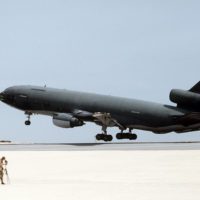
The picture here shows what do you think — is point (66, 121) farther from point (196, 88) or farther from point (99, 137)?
point (196, 88)

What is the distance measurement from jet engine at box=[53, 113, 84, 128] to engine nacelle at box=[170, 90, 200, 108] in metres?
11.6

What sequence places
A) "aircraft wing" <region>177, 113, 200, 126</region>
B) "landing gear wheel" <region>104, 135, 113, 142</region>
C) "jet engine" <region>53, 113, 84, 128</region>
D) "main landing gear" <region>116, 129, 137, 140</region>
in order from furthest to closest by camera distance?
"main landing gear" <region>116, 129, 137, 140</region> < "landing gear wheel" <region>104, 135, 113, 142</region> < "jet engine" <region>53, 113, 84, 128</region> < "aircraft wing" <region>177, 113, 200, 126</region>

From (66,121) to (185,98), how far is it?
14.4 metres

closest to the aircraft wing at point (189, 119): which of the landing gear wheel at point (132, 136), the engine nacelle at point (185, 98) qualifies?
the engine nacelle at point (185, 98)

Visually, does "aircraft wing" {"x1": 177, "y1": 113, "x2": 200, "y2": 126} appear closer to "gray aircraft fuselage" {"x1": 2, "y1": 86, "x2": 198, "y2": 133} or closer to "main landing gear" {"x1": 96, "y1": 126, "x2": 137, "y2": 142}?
"gray aircraft fuselage" {"x1": 2, "y1": 86, "x2": 198, "y2": 133}

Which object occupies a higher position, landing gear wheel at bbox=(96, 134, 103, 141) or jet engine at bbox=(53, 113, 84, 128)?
jet engine at bbox=(53, 113, 84, 128)

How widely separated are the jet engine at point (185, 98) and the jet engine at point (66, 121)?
11565mm

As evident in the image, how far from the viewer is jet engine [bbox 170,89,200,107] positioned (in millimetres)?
54688

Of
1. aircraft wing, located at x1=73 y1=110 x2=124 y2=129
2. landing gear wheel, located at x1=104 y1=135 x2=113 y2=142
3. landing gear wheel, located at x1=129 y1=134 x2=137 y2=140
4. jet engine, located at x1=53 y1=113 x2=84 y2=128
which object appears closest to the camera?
jet engine, located at x1=53 y1=113 x2=84 y2=128

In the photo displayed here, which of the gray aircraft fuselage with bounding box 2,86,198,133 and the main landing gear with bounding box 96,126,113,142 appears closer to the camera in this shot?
the gray aircraft fuselage with bounding box 2,86,198,133
